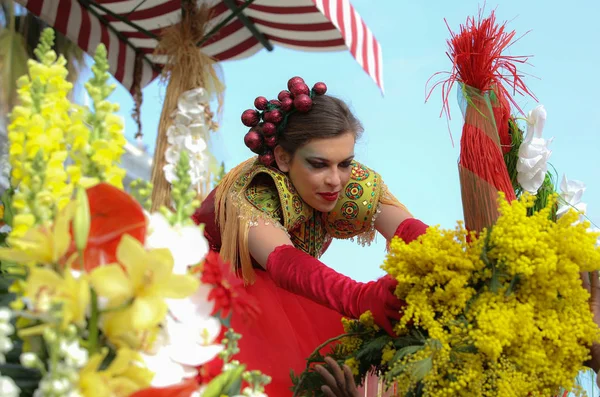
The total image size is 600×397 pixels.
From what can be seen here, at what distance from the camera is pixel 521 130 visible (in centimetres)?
159

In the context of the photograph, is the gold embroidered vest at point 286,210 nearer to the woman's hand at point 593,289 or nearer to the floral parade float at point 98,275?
the woman's hand at point 593,289

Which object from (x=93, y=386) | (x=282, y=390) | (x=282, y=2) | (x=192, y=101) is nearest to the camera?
(x=93, y=386)

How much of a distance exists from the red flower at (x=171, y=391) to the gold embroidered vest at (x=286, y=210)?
110 centimetres

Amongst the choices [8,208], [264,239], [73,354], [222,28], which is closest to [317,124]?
[264,239]

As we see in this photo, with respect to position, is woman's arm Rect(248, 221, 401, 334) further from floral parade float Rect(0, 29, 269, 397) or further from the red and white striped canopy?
the red and white striped canopy

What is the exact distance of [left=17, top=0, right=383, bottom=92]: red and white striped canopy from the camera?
3279 mm

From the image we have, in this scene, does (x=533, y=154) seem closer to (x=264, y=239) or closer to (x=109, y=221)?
(x=264, y=239)

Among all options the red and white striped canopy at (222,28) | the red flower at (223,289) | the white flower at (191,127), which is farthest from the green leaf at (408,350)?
the red and white striped canopy at (222,28)

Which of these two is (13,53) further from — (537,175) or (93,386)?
(93,386)

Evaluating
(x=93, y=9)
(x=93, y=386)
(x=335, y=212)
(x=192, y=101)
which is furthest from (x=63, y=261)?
(x=93, y=9)

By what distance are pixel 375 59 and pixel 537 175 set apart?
73.1 inches

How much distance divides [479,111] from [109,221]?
37.5 inches

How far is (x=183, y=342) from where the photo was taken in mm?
715

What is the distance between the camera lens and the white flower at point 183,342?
692 mm
